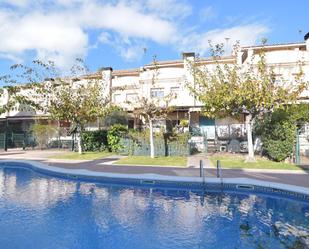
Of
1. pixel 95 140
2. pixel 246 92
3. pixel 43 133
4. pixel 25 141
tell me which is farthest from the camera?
pixel 25 141

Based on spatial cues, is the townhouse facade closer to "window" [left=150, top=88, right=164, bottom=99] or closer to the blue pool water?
"window" [left=150, top=88, right=164, bottom=99]

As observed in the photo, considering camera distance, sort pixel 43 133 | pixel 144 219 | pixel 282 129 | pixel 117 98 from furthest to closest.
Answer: pixel 117 98 < pixel 43 133 < pixel 282 129 < pixel 144 219

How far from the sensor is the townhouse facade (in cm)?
3094

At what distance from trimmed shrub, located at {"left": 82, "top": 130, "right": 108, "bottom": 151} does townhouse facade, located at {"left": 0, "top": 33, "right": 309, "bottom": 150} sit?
3822mm

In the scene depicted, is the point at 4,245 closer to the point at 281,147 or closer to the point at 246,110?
the point at 246,110

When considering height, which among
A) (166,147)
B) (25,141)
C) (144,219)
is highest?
(25,141)

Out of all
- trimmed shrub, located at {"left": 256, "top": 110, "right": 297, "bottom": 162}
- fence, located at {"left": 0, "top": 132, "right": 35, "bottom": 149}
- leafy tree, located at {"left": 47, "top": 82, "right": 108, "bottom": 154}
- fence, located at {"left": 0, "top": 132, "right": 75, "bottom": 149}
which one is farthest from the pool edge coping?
fence, located at {"left": 0, "top": 132, "right": 35, "bottom": 149}

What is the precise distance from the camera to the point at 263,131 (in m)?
22.8

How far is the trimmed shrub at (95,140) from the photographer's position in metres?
30.0

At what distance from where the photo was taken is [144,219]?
31.9 feet

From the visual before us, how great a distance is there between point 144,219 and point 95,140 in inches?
835

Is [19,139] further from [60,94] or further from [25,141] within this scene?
[60,94]

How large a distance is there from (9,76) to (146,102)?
11460 mm

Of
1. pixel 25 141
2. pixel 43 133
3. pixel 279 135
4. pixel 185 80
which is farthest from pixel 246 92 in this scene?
pixel 25 141
